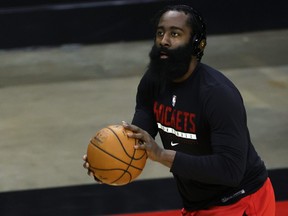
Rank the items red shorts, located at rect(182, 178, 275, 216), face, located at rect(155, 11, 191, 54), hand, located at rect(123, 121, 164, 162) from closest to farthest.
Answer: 1. hand, located at rect(123, 121, 164, 162)
2. face, located at rect(155, 11, 191, 54)
3. red shorts, located at rect(182, 178, 275, 216)

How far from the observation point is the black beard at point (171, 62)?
10.5 ft

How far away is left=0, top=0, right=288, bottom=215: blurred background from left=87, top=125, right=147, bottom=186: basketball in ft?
7.43

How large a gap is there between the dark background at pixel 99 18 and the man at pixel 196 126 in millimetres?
6642

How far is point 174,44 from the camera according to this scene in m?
3.20

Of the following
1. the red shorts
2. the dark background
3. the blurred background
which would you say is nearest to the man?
the red shorts

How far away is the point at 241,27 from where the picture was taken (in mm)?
10438

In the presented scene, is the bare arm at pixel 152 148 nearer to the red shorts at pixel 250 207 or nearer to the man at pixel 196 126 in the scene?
the man at pixel 196 126

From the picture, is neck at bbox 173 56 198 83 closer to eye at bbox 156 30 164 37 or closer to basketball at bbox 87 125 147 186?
eye at bbox 156 30 164 37

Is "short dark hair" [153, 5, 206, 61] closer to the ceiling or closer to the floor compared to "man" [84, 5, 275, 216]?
closer to the ceiling

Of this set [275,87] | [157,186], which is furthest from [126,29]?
[157,186]

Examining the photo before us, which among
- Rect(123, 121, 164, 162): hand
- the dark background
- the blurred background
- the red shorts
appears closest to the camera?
Rect(123, 121, 164, 162): hand

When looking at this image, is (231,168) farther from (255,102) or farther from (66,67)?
(66,67)

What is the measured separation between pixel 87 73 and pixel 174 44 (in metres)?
5.74

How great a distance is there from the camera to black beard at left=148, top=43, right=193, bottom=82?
10.5 feet
